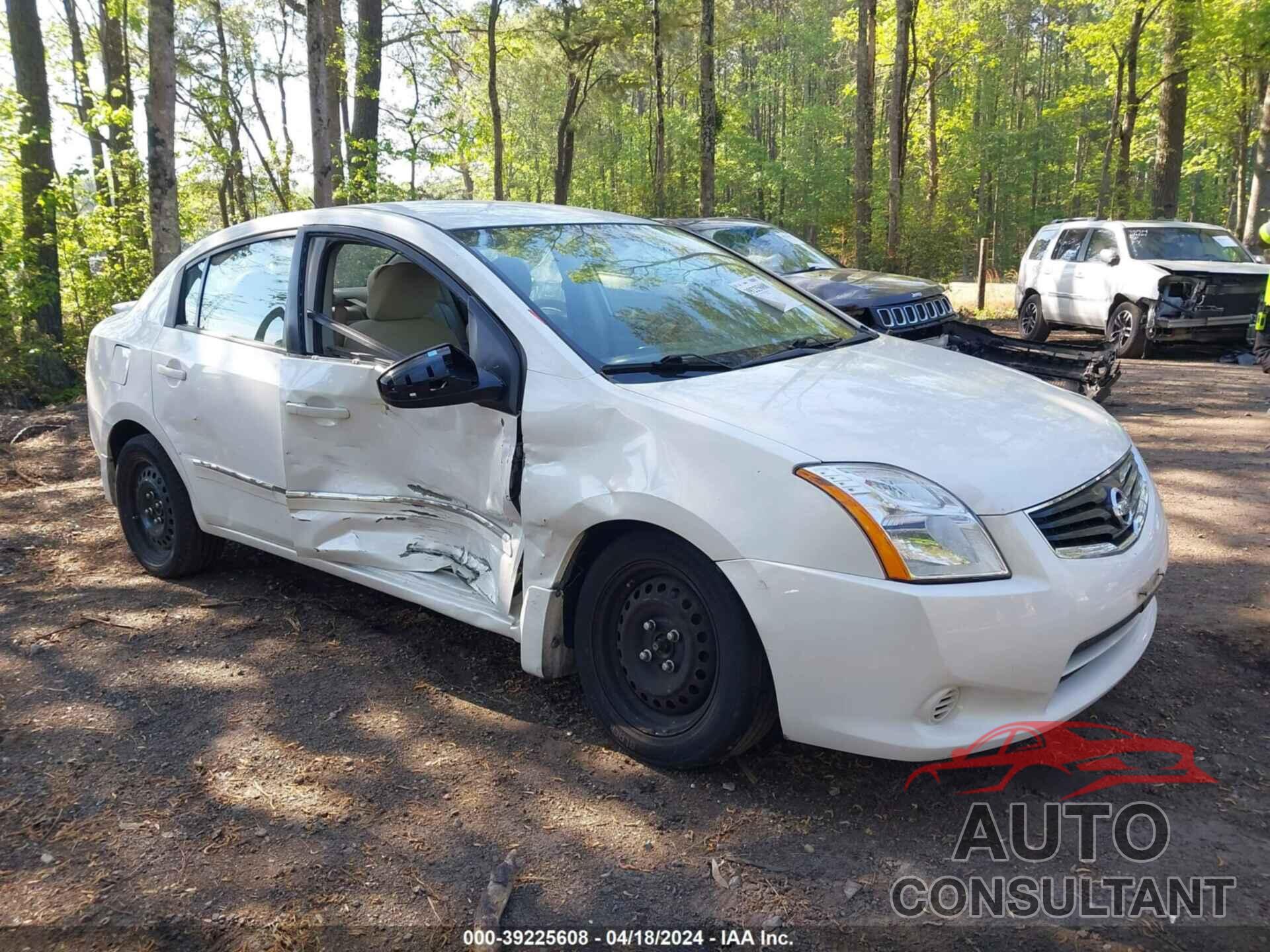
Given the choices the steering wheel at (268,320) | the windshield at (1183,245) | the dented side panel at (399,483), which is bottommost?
the dented side panel at (399,483)

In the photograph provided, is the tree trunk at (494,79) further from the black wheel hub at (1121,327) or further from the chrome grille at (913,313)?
the chrome grille at (913,313)

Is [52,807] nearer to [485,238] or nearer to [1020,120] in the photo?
[485,238]

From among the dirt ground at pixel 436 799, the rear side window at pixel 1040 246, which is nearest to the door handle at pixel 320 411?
the dirt ground at pixel 436 799

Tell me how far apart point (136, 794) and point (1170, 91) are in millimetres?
20081

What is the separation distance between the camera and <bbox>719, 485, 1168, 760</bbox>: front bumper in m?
2.50

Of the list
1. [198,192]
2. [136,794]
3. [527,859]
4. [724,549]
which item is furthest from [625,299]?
[198,192]

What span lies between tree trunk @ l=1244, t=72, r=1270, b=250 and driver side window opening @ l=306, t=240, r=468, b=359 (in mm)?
17046

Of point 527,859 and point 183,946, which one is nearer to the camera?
point 183,946

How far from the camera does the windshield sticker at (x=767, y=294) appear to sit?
4.02 metres

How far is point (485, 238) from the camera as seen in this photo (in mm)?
3666

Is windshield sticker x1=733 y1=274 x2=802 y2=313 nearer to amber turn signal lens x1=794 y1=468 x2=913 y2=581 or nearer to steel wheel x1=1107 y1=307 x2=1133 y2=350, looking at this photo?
amber turn signal lens x1=794 y1=468 x2=913 y2=581

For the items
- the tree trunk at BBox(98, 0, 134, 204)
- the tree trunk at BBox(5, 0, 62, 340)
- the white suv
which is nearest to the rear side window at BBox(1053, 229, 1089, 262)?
the white suv

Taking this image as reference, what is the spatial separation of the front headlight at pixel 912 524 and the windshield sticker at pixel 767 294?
153cm

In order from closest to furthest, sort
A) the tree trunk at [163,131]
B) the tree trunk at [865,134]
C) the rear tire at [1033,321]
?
1. the tree trunk at [163,131]
2. the rear tire at [1033,321]
3. the tree trunk at [865,134]
